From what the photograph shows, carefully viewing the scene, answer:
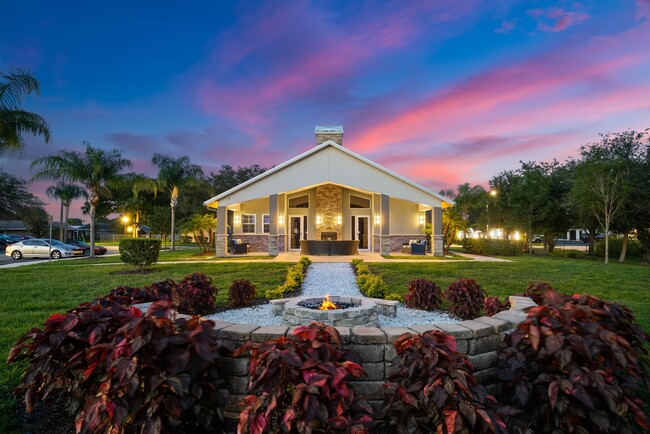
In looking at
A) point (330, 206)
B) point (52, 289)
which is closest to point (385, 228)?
point (330, 206)

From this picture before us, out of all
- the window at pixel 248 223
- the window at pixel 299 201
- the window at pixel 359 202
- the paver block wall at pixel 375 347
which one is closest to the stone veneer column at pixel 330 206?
the window at pixel 359 202

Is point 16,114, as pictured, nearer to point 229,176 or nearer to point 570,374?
point 570,374

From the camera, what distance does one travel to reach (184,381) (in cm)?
215

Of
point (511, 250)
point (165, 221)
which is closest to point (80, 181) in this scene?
point (165, 221)

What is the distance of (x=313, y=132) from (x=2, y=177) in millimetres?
39292

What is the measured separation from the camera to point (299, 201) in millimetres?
22156

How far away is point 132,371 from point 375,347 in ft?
5.91

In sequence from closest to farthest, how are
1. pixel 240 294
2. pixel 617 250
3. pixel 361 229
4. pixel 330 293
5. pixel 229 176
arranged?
1. pixel 240 294
2. pixel 330 293
3. pixel 361 229
4. pixel 617 250
5. pixel 229 176

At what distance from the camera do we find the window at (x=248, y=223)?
21938mm

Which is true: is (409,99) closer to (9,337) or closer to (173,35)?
(173,35)

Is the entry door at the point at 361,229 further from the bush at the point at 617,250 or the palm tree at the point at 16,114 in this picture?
the bush at the point at 617,250

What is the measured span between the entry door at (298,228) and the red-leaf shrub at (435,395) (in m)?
19.8

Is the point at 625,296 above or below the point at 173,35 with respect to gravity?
below

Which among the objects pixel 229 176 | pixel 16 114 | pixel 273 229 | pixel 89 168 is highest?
pixel 229 176
